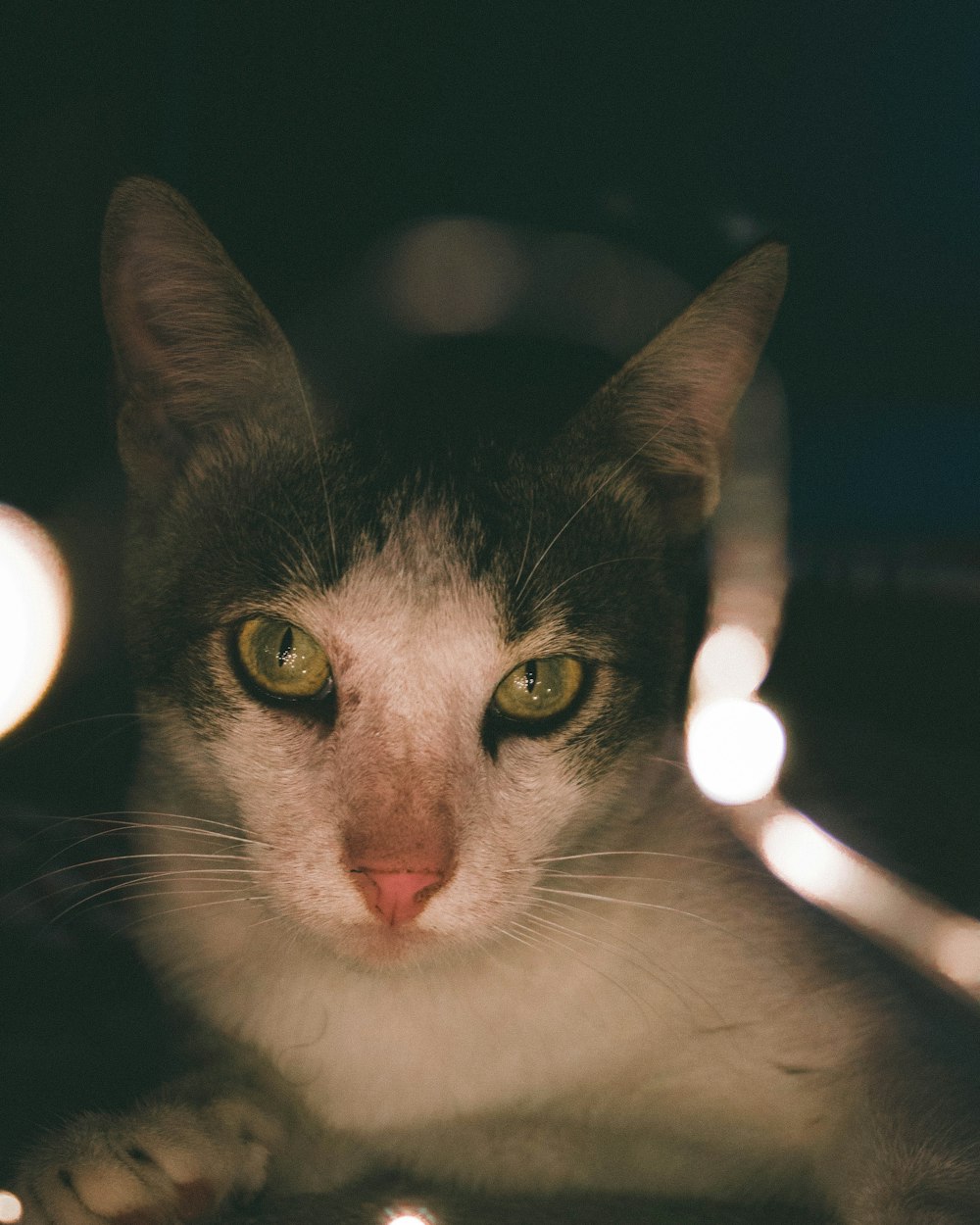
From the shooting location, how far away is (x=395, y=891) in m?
0.68

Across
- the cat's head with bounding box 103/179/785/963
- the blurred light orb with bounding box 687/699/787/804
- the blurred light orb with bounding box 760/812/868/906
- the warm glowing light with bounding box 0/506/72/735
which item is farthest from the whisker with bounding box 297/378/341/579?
the blurred light orb with bounding box 760/812/868/906

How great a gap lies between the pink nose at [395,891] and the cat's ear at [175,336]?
0.42m

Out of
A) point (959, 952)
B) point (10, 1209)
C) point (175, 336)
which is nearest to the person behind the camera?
point (10, 1209)

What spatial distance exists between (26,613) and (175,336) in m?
0.27

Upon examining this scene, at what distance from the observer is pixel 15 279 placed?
0.91m

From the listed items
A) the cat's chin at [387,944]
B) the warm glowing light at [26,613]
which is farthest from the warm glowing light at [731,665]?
the warm glowing light at [26,613]

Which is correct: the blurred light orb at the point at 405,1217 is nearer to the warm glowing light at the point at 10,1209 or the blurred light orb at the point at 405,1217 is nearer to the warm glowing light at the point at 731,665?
the warm glowing light at the point at 10,1209

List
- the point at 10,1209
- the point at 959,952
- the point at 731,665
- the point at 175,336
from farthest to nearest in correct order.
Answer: the point at 731,665 → the point at 175,336 → the point at 959,952 → the point at 10,1209

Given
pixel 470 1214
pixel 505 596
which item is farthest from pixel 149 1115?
pixel 505 596

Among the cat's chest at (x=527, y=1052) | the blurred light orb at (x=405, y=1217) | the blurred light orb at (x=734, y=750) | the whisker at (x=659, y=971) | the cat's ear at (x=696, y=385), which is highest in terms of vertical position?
the cat's ear at (x=696, y=385)

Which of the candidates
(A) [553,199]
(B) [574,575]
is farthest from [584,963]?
(A) [553,199]

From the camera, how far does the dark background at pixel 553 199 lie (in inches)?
31.9

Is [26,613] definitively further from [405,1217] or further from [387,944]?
[405,1217]

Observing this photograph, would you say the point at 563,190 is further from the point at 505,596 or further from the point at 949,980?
the point at 949,980
